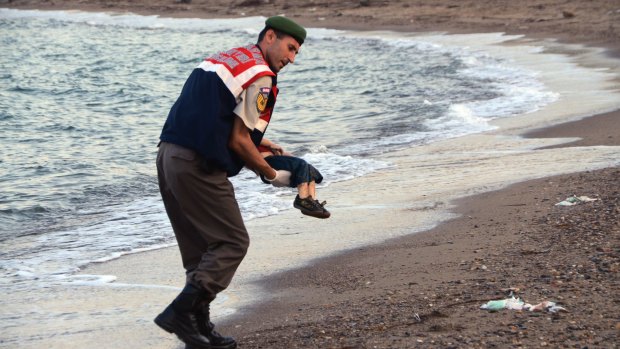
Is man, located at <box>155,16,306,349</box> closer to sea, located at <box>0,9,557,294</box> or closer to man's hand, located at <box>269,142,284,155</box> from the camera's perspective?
man's hand, located at <box>269,142,284,155</box>

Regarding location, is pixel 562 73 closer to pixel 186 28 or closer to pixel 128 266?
pixel 128 266

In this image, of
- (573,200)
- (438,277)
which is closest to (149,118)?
(573,200)

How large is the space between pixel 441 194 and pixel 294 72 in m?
18.0

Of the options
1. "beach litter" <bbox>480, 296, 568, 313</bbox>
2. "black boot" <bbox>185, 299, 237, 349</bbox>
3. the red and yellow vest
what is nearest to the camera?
the red and yellow vest

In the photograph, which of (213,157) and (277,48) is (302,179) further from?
(277,48)

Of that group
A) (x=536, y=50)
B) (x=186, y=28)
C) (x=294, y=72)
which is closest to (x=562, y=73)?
(x=536, y=50)

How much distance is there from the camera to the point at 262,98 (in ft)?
15.3

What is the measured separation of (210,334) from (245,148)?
3.21ft

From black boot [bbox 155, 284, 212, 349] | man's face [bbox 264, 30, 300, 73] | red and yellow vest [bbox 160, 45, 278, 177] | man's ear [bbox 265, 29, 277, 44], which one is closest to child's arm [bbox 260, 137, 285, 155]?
red and yellow vest [bbox 160, 45, 278, 177]

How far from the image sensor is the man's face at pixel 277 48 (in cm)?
484

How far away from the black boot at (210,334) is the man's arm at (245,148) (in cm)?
74

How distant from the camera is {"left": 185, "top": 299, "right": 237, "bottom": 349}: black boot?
5.05 m

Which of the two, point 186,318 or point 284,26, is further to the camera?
point 186,318

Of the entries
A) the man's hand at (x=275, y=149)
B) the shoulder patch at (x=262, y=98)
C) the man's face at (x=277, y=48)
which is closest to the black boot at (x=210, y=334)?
the man's hand at (x=275, y=149)
